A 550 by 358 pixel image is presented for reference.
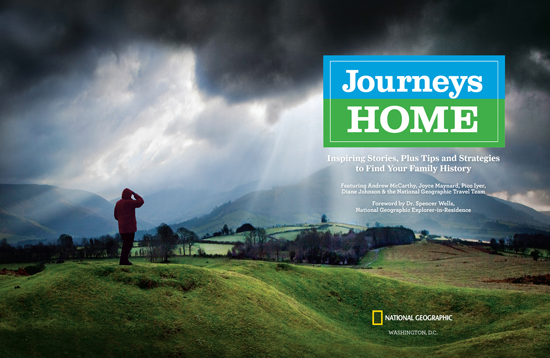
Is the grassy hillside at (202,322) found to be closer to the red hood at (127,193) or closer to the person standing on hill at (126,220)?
the person standing on hill at (126,220)

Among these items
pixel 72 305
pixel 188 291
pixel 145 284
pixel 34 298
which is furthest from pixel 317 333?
pixel 34 298

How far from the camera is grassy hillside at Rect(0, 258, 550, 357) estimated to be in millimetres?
23141

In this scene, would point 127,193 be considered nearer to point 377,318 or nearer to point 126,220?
point 126,220

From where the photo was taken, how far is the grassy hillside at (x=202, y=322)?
2314 centimetres

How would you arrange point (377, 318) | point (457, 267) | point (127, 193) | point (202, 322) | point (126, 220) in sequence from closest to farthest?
point (202, 322)
point (126, 220)
point (127, 193)
point (377, 318)
point (457, 267)

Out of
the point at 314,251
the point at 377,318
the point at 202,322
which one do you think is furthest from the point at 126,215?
the point at 314,251

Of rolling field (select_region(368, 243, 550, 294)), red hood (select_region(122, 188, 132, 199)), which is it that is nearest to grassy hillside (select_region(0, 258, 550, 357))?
red hood (select_region(122, 188, 132, 199))

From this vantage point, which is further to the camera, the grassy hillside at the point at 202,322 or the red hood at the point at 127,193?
the red hood at the point at 127,193

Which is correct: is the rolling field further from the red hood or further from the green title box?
the red hood

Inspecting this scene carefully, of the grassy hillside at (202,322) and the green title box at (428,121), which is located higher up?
the green title box at (428,121)

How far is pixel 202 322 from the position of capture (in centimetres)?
2873

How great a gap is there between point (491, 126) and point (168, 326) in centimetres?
4466

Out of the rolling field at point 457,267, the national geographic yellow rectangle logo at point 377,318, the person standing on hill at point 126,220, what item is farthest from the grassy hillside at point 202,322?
the rolling field at point 457,267

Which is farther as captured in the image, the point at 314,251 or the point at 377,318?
the point at 314,251
